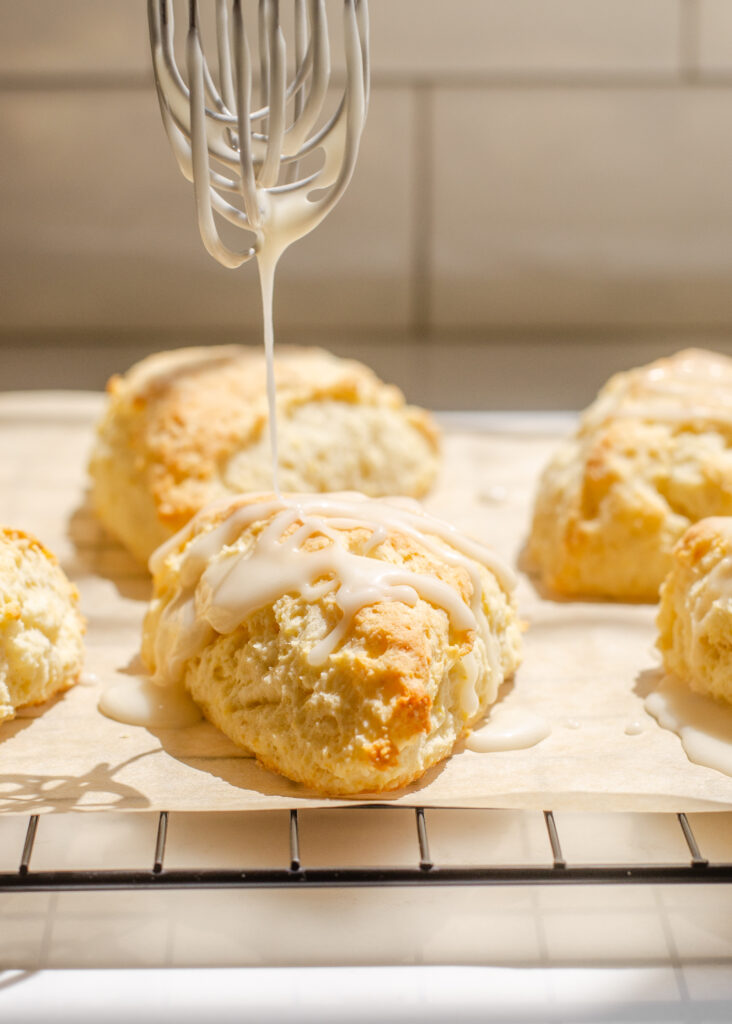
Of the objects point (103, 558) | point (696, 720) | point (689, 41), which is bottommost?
point (103, 558)

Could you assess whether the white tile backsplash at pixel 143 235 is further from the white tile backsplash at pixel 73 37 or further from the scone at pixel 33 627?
the scone at pixel 33 627

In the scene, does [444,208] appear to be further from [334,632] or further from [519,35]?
[334,632]

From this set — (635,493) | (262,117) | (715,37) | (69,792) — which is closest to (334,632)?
(69,792)

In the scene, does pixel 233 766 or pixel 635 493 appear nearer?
Answer: pixel 233 766

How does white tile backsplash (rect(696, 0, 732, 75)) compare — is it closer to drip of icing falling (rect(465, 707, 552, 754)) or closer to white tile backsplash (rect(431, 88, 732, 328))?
white tile backsplash (rect(431, 88, 732, 328))

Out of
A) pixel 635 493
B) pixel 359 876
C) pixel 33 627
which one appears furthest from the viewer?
pixel 635 493

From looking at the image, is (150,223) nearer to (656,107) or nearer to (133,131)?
(133,131)

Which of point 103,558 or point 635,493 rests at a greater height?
point 635,493
